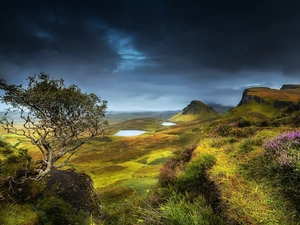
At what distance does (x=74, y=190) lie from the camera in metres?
15.1

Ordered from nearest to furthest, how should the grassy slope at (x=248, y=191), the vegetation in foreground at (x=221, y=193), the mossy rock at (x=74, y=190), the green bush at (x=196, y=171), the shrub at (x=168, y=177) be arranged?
the grassy slope at (x=248, y=191)
the vegetation in foreground at (x=221, y=193)
the green bush at (x=196, y=171)
the shrub at (x=168, y=177)
the mossy rock at (x=74, y=190)

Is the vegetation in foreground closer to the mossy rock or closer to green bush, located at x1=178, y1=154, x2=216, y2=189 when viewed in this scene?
green bush, located at x1=178, y1=154, x2=216, y2=189

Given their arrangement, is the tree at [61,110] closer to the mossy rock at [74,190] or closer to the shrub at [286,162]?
the mossy rock at [74,190]

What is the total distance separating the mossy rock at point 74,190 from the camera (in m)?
14.2

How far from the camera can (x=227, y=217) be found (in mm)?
6348

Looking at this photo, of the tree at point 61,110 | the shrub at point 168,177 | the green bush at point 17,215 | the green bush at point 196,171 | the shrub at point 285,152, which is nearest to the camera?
the shrub at point 285,152

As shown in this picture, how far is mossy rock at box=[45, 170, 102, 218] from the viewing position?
14188mm

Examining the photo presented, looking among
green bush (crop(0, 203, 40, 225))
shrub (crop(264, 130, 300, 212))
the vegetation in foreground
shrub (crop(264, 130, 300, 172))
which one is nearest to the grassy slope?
the vegetation in foreground

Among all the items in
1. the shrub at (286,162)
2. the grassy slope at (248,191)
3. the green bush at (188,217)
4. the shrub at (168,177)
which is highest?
the shrub at (286,162)

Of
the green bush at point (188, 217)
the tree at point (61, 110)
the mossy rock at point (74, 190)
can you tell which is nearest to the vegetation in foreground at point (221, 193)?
the green bush at point (188, 217)

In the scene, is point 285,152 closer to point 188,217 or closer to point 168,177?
point 188,217

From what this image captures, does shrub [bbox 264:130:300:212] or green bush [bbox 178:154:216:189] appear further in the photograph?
green bush [bbox 178:154:216:189]

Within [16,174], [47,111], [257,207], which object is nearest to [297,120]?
[257,207]

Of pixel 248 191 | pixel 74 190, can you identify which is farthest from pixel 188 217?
pixel 74 190
